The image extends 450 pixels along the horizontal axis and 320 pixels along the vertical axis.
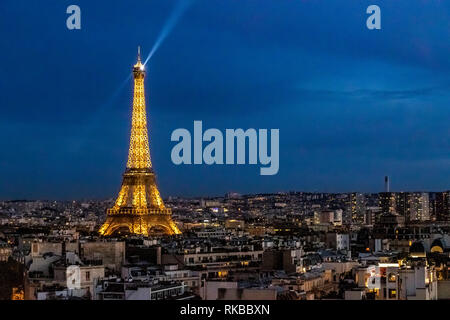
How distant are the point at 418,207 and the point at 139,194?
38.6 metres

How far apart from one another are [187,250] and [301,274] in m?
7.14

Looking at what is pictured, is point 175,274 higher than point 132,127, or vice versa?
point 132,127

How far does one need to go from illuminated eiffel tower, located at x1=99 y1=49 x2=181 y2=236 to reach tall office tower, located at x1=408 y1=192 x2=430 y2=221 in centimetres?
3611

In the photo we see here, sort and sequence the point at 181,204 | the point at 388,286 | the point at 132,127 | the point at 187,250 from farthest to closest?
the point at 181,204, the point at 132,127, the point at 187,250, the point at 388,286

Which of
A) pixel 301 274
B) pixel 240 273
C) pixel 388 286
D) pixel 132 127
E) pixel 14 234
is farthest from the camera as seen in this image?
pixel 14 234

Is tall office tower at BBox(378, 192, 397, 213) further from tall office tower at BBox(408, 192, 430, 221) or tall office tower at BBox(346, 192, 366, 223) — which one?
tall office tower at BBox(346, 192, 366, 223)

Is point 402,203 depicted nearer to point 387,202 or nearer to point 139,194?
point 387,202

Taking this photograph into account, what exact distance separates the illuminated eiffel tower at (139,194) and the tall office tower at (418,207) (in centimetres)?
3611

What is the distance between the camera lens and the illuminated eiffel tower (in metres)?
39.7

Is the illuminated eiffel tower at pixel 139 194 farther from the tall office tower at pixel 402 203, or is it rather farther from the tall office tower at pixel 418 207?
the tall office tower at pixel 418 207

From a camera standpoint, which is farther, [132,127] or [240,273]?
[132,127]
